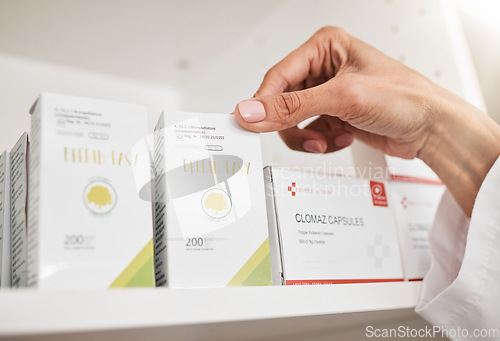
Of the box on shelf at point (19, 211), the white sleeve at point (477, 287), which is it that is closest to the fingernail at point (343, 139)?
→ the white sleeve at point (477, 287)

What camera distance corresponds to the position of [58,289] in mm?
361

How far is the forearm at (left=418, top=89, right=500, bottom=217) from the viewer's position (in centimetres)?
65

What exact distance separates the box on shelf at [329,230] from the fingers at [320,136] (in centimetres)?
13

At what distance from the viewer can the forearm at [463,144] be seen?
65 centimetres

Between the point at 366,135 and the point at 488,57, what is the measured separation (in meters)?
0.35

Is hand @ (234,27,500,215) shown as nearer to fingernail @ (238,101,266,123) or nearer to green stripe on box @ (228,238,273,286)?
fingernail @ (238,101,266,123)

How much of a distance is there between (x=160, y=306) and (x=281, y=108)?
26 cm

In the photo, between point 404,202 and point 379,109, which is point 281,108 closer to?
point 379,109

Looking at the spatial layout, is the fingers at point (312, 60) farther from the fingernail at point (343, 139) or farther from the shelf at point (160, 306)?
the shelf at point (160, 306)

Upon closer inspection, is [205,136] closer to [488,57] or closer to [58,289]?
[58,289]

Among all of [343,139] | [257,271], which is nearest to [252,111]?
[257,271]

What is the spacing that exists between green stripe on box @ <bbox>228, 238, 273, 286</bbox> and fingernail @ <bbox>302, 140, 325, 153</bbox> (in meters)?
0.28

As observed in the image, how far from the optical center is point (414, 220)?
71 centimetres

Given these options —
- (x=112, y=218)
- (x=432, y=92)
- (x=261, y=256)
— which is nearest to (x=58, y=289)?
(x=112, y=218)
